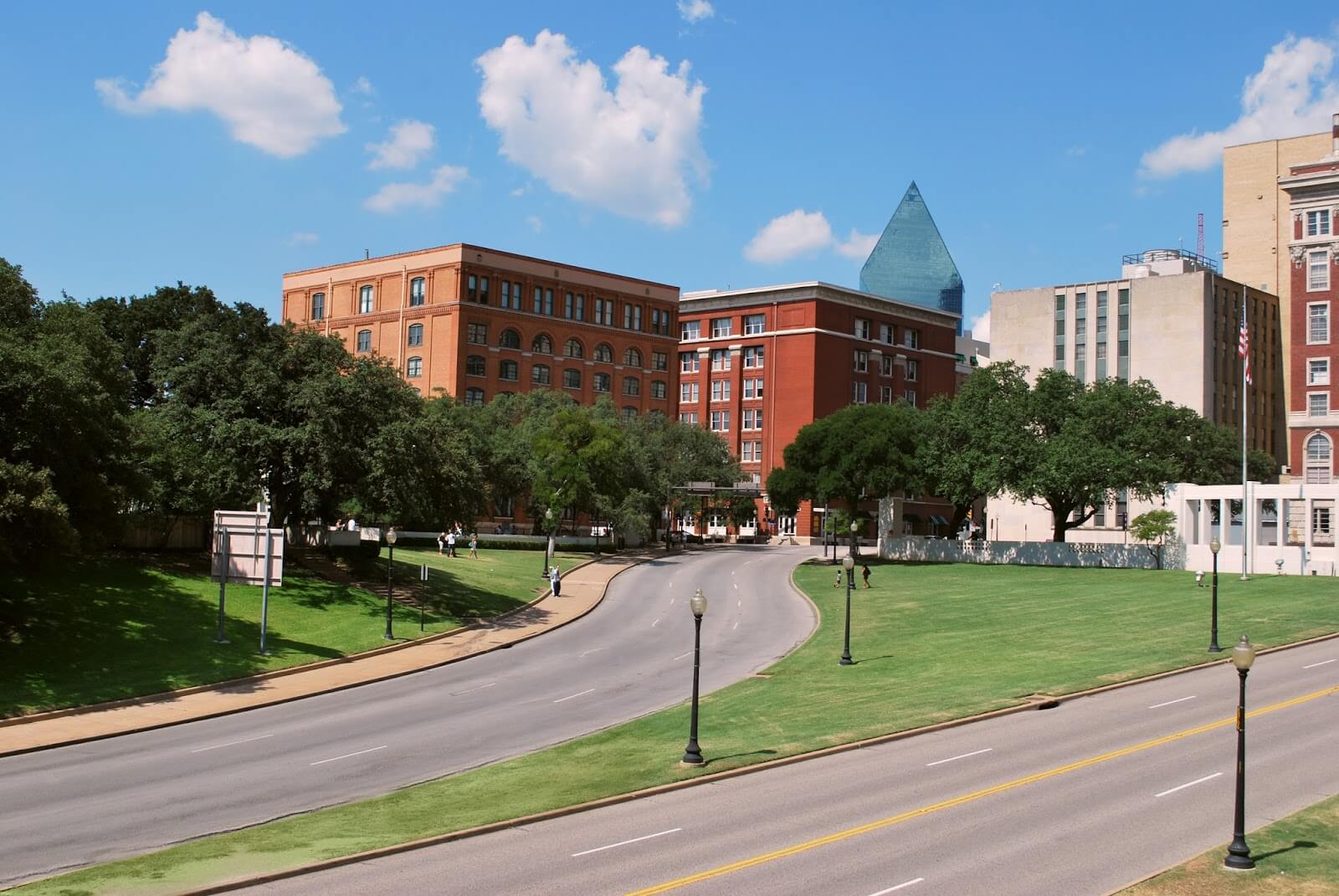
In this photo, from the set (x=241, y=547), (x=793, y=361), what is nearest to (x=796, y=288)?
(x=793, y=361)

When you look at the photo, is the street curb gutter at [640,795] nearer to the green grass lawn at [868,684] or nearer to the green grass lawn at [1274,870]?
the green grass lawn at [868,684]

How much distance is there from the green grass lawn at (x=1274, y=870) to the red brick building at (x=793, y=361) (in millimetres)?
98263

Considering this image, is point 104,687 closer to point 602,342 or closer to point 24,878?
point 24,878

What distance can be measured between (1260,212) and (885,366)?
40633 millimetres

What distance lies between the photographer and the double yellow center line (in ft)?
54.0

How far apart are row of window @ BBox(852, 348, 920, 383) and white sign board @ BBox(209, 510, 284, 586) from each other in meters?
90.2

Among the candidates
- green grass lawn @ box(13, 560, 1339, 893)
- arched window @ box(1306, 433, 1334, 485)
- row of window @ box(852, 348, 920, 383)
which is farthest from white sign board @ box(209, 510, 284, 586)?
row of window @ box(852, 348, 920, 383)

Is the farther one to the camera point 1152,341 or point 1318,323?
point 1152,341

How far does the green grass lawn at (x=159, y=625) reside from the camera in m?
34.3

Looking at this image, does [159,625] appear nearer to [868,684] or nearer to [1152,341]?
[868,684]

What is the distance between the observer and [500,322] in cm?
10681

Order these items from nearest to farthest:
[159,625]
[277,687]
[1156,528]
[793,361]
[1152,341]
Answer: [277,687] → [159,625] → [1156,528] → [1152,341] → [793,361]

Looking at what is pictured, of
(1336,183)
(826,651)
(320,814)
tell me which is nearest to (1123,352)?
(1336,183)

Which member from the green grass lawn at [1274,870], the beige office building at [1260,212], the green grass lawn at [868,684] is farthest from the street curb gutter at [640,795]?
the beige office building at [1260,212]
